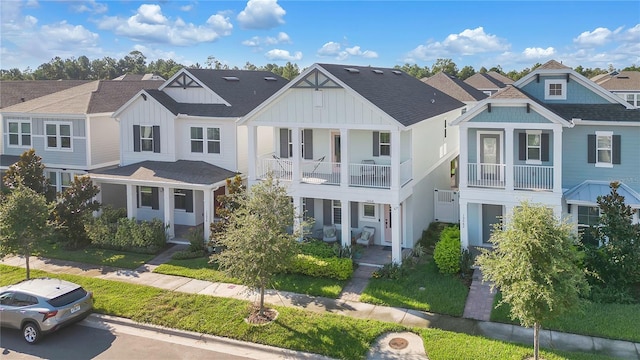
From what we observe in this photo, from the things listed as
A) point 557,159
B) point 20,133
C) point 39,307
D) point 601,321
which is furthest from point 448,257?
point 20,133

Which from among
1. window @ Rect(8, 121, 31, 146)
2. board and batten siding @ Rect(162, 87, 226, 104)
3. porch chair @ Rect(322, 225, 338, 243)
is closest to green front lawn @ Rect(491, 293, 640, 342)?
porch chair @ Rect(322, 225, 338, 243)

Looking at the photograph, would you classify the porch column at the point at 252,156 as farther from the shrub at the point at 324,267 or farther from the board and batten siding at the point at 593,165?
the board and batten siding at the point at 593,165

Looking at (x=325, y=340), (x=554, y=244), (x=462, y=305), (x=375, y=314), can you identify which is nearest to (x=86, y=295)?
(x=325, y=340)

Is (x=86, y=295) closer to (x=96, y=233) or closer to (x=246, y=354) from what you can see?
(x=246, y=354)

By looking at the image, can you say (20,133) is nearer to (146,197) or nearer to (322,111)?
(146,197)

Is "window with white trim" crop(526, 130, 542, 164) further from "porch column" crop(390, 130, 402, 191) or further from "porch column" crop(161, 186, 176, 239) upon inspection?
"porch column" crop(161, 186, 176, 239)

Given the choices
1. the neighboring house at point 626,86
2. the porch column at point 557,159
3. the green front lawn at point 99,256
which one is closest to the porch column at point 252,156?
the green front lawn at point 99,256
